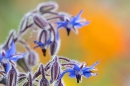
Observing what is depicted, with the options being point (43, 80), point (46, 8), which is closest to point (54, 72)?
point (43, 80)

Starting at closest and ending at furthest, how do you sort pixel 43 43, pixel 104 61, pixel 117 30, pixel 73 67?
pixel 73 67
pixel 43 43
pixel 104 61
pixel 117 30

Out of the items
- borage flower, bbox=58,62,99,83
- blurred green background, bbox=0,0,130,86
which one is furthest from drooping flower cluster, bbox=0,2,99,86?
blurred green background, bbox=0,0,130,86

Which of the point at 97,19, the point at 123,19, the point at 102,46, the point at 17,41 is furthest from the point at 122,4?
the point at 17,41

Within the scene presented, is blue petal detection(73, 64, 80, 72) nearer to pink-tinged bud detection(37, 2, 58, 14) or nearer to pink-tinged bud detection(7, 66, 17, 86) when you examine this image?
pink-tinged bud detection(7, 66, 17, 86)

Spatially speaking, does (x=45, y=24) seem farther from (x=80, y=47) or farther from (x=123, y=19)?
(x=123, y=19)

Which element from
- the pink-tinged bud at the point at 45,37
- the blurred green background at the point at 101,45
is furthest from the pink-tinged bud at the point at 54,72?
the blurred green background at the point at 101,45

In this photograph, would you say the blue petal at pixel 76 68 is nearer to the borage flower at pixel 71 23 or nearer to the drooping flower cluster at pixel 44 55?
the drooping flower cluster at pixel 44 55

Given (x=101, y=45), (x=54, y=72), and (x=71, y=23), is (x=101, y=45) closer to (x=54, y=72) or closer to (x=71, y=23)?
(x=71, y=23)

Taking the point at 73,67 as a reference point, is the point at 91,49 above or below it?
above
